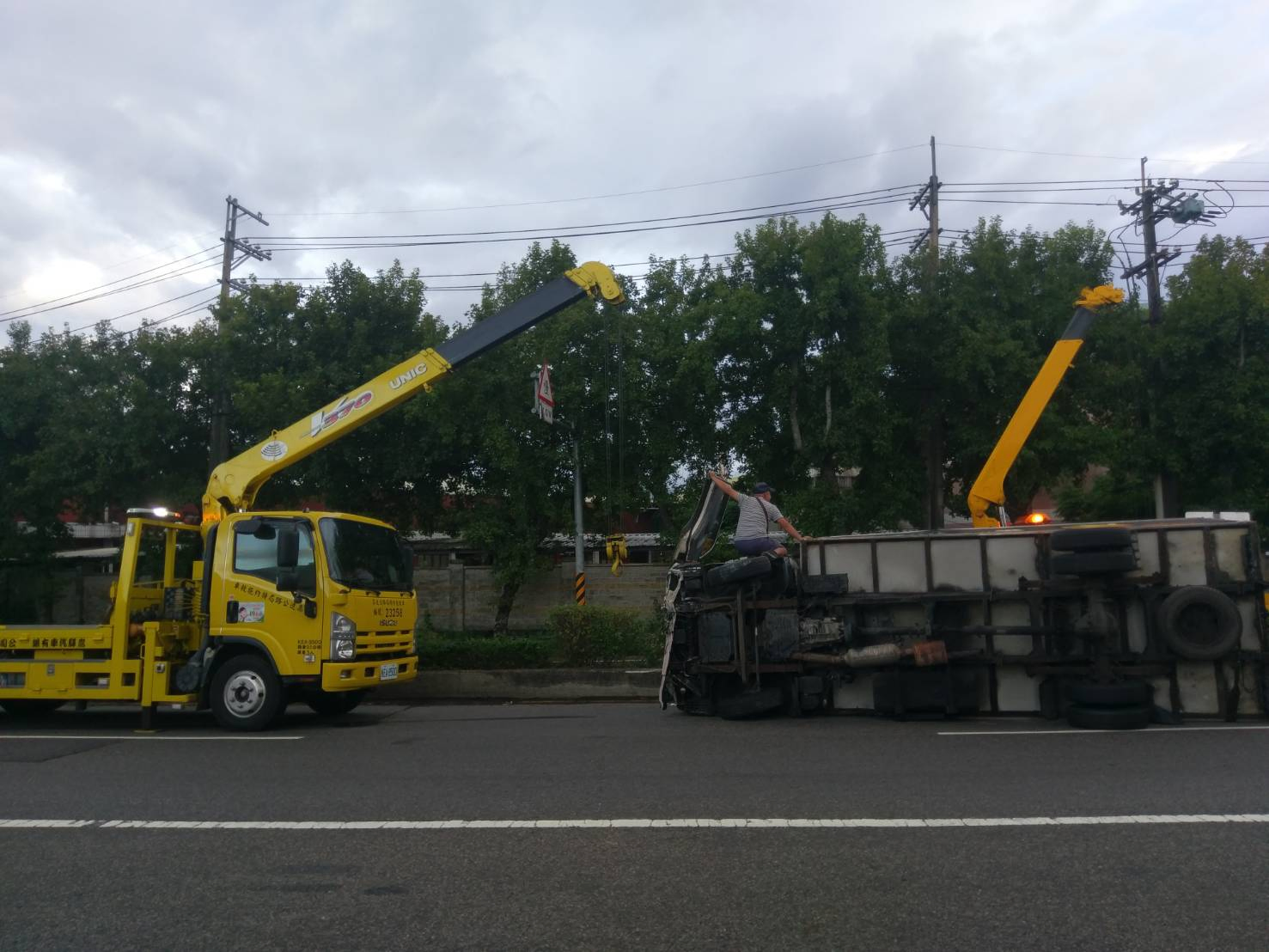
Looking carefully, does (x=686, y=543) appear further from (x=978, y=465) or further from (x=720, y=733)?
(x=978, y=465)

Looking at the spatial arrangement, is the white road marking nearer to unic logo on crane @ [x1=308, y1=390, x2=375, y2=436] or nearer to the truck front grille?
the truck front grille

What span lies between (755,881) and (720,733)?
15.2ft

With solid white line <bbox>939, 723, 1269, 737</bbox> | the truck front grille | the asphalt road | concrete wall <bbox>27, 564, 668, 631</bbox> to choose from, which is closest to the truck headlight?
the truck front grille

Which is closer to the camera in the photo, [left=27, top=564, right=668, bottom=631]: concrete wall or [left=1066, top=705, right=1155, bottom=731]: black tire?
[left=1066, top=705, right=1155, bottom=731]: black tire

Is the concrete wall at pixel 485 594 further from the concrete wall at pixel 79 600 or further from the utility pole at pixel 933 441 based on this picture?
the utility pole at pixel 933 441

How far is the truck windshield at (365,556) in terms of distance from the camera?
11.0 metres

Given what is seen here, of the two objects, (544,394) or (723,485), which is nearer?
(723,485)

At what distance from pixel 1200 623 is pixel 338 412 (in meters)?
10.2

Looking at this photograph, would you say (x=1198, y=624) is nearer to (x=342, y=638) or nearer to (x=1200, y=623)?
(x=1200, y=623)

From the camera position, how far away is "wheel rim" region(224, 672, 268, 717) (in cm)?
1089

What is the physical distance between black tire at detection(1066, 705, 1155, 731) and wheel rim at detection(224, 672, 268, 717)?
27.1 ft

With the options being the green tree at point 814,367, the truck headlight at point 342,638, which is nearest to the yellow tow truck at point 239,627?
the truck headlight at point 342,638

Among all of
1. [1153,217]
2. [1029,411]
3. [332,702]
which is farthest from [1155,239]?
[332,702]

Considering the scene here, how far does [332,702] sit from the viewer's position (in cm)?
1212
